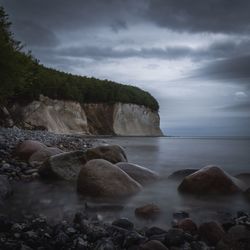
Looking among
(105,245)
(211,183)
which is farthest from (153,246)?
(211,183)

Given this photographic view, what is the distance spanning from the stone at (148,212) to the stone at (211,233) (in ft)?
4.06

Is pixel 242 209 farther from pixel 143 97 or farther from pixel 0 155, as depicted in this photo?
pixel 143 97

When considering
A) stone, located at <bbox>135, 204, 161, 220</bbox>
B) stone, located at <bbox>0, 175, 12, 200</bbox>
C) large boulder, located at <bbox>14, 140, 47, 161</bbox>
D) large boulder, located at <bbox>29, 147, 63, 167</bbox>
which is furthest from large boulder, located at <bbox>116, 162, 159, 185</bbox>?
large boulder, located at <bbox>14, 140, 47, 161</bbox>

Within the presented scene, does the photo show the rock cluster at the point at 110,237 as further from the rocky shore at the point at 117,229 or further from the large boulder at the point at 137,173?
the large boulder at the point at 137,173

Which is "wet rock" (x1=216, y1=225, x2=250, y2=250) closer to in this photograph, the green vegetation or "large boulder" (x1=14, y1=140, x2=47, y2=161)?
"large boulder" (x1=14, y1=140, x2=47, y2=161)

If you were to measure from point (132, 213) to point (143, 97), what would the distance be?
76.0 metres

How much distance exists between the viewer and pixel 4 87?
60.8 feet

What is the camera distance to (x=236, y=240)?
421 cm

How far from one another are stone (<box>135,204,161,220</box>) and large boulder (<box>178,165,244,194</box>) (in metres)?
1.89

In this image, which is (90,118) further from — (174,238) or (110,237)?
(174,238)

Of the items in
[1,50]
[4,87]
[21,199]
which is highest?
[1,50]

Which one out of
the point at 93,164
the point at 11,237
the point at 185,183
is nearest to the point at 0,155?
the point at 93,164

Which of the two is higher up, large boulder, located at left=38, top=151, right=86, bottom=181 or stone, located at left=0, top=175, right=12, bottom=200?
large boulder, located at left=38, top=151, right=86, bottom=181

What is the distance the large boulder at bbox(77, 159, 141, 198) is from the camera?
721 cm
